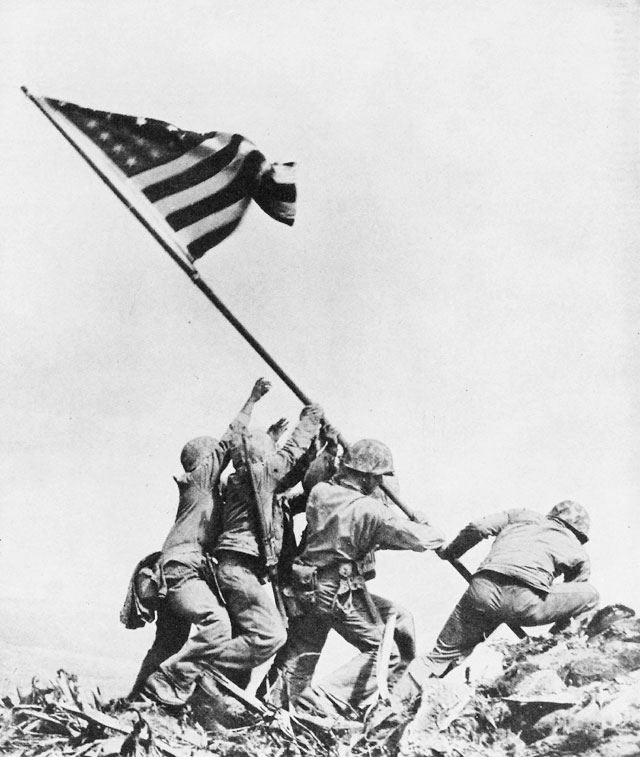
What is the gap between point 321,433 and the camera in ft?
28.8

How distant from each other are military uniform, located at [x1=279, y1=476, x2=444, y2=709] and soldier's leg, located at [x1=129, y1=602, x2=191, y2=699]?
0.78 meters

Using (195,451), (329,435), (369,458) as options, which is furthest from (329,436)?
(195,451)

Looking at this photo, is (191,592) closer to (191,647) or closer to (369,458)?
(191,647)

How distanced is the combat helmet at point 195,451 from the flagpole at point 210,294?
76cm

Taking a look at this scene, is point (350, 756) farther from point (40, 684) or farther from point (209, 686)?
point (40, 684)

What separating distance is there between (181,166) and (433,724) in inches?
175

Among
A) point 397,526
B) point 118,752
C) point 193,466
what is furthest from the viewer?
point 193,466

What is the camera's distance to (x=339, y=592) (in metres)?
8.16

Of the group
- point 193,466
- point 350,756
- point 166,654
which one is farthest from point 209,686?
point 193,466

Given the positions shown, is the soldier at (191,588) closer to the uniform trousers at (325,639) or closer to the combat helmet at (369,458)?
the uniform trousers at (325,639)

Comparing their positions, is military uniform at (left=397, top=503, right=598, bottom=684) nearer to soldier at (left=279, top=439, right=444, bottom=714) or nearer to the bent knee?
soldier at (left=279, top=439, right=444, bottom=714)

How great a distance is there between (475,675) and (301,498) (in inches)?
73.6

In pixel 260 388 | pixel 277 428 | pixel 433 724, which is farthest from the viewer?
pixel 277 428

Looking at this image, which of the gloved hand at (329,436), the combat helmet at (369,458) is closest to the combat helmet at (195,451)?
the gloved hand at (329,436)
